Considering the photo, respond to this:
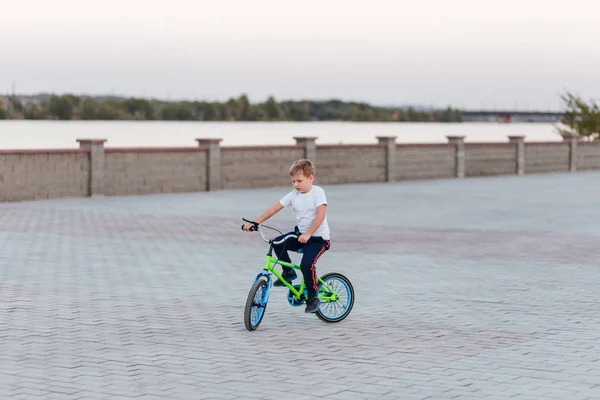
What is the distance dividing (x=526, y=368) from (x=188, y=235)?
1049 cm

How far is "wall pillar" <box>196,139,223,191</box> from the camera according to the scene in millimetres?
30438

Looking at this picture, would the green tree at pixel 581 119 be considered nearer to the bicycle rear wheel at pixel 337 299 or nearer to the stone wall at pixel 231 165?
the stone wall at pixel 231 165

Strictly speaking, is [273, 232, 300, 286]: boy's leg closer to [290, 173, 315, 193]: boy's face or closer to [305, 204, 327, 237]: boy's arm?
[305, 204, 327, 237]: boy's arm

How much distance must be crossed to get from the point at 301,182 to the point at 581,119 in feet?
165

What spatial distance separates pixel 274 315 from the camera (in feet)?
32.9

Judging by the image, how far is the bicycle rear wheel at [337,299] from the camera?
31.7ft

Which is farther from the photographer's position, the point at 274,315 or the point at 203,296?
the point at 203,296

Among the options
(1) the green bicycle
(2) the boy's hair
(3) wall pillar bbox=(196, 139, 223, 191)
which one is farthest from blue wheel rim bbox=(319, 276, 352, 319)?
(3) wall pillar bbox=(196, 139, 223, 191)

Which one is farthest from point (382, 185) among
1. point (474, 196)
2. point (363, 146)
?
point (474, 196)

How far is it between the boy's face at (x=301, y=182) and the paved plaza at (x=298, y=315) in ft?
4.05

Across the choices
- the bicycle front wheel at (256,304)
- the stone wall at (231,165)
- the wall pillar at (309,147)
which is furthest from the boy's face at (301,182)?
the wall pillar at (309,147)

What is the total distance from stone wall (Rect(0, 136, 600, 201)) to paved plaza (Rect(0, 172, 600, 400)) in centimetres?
651

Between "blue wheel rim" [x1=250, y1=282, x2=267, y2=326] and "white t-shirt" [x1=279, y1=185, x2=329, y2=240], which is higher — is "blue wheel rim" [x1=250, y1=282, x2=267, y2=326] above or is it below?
below

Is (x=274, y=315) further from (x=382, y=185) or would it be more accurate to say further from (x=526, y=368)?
(x=382, y=185)
